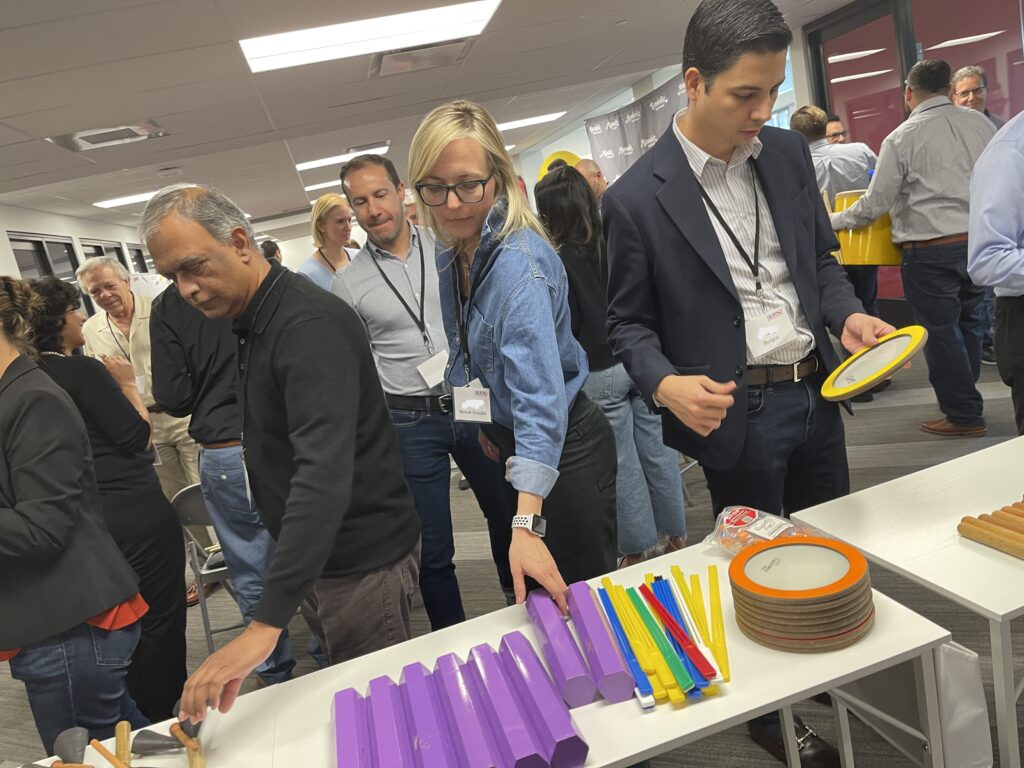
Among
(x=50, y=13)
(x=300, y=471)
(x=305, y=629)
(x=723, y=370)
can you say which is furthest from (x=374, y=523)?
(x=50, y=13)

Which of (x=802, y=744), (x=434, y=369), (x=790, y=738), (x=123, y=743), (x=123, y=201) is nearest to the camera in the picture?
(x=123, y=743)

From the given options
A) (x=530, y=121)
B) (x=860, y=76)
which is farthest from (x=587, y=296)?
(x=530, y=121)

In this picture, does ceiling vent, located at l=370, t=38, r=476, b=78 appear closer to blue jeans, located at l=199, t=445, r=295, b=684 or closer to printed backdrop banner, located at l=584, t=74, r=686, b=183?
printed backdrop banner, located at l=584, t=74, r=686, b=183

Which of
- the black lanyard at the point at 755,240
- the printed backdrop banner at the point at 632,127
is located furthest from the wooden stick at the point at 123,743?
the printed backdrop banner at the point at 632,127

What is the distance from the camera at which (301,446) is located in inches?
46.6

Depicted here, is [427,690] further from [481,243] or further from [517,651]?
[481,243]

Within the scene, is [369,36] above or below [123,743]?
above

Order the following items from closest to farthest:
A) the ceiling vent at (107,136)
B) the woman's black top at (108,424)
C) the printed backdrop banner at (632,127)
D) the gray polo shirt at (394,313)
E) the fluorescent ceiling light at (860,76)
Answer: the woman's black top at (108,424) < the gray polo shirt at (394,313) < the ceiling vent at (107,136) < the fluorescent ceiling light at (860,76) < the printed backdrop banner at (632,127)

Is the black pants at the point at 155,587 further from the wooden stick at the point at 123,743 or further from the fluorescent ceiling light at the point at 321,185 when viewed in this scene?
the fluorescent ceiling light at the point at 321,185

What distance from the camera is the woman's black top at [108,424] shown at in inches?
75.0

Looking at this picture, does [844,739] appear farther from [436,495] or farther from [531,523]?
[436,495]

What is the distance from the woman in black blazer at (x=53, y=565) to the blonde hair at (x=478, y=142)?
0.88m

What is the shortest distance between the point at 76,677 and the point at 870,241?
3.89 metres

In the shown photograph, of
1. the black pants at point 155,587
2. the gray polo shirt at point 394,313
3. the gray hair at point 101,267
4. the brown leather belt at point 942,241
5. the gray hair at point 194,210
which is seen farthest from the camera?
the gray hair at point 101,267
